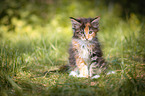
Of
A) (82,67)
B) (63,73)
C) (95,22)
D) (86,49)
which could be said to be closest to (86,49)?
(86,49)

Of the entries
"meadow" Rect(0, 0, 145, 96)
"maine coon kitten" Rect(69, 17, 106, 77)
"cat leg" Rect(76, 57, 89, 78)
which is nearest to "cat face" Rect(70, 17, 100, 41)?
"maine coon kitten" Rect(69, 17, 106, 77)

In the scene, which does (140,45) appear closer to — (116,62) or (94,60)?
(116,62)

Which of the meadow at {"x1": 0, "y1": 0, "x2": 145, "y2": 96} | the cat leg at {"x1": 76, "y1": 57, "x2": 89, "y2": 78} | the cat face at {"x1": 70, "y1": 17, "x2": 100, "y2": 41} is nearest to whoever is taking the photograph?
the meadow at {"x1": 0, "y1": 0, "x2": 145, "y2": 96}

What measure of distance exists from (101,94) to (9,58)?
4.95 ft

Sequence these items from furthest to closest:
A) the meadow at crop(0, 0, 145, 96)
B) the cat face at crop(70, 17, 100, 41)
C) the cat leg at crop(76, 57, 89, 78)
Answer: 1. the cat leg at crop(76, 57, 89, 78)
2. the cat face at crop(70, 17, 100, 41)
3. the meadow at crop(0, 0, 145, 96)

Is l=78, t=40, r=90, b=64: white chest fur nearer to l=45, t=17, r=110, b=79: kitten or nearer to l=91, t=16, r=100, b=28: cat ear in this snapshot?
l=45, t=17, r=110, b=79: kitten

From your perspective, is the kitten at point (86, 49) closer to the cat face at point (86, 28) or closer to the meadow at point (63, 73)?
the cat face at point (86, 28)

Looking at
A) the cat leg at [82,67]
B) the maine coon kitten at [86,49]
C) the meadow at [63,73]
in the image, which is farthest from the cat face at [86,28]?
the cat leg at [82,67]

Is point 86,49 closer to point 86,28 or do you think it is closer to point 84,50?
point 84,50

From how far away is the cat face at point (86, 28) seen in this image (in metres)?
2.34

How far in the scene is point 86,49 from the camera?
8.03ft

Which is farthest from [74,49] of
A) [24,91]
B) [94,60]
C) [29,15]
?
[29,15]

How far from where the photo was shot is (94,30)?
93.9 inches

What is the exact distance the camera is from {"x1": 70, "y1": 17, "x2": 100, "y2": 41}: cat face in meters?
2.34
